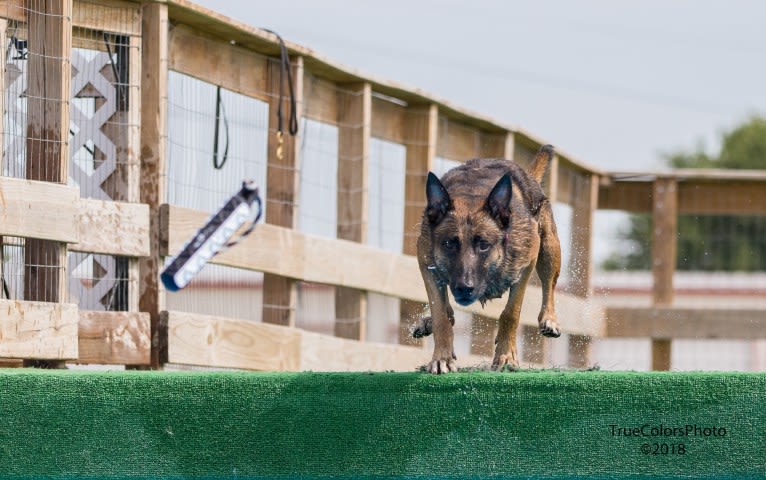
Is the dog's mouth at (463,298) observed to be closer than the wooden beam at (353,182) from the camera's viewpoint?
Yes

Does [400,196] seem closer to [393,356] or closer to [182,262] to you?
[393,356]

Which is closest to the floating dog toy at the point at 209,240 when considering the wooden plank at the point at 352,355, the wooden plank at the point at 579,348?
the wooden plank at the point at 352,355

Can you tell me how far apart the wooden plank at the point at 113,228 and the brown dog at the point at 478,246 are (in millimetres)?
1540

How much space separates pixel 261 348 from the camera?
8461mm

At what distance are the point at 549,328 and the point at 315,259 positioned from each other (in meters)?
1.95

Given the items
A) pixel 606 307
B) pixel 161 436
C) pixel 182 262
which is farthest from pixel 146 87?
pixel 606 307

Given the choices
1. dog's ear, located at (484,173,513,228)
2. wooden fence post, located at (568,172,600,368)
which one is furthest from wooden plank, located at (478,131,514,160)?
dog's ear, located at (484,173,513,228)

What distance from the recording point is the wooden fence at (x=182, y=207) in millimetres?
7113

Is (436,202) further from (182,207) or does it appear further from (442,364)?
(182,207)

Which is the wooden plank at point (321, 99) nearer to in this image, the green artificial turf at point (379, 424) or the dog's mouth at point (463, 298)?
the dog's mouth at point (463, 298)

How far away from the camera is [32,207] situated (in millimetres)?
6922

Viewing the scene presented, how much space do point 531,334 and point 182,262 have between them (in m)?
5.37

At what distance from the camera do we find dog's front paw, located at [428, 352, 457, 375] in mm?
6234

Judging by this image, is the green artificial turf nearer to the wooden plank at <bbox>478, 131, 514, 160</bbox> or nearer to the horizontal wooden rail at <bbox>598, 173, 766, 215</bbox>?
the wooden plank at <bbox>478, 131, 514, 160</bbox>
